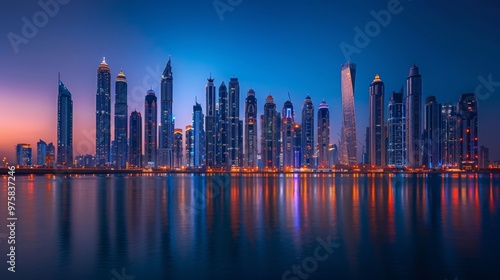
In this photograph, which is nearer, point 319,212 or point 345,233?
point 345,233

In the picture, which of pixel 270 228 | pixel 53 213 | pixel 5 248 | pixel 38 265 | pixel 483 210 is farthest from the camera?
pixel 483 210

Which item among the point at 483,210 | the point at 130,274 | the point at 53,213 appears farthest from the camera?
the point at 483,210

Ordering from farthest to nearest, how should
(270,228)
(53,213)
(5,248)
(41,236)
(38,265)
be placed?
(53,213)
(270,228)
(41,236)
(5,248)
(38,265)

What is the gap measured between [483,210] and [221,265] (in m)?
36.5

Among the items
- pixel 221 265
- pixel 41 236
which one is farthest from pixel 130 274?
pixel 41 236

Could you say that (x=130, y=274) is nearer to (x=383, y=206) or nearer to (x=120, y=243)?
(x=120, y=243)

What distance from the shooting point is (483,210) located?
44.9 metres

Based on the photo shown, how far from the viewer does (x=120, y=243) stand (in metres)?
25.8

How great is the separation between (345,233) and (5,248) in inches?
872

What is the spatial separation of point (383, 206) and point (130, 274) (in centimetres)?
3636

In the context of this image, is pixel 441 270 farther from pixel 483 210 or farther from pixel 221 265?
pixel 483 210

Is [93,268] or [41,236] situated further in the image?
[41,236]

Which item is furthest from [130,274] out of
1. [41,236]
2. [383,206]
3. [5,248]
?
[383,206]

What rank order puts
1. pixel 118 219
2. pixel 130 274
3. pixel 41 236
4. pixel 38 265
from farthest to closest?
pixel 118 219 → pixel 41 236 → pixel 38 265 → pixel 130 274
